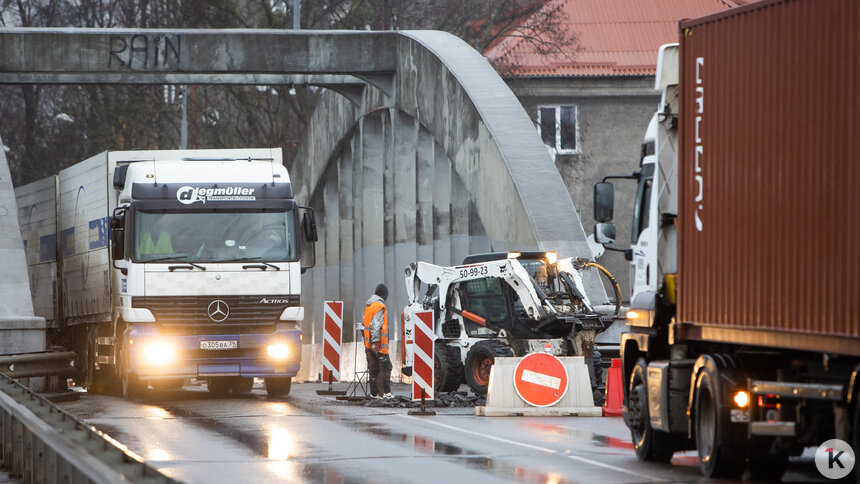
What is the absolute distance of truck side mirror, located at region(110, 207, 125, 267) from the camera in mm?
21141

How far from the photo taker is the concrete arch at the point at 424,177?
24.2 meters

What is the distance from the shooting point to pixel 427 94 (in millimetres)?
27703

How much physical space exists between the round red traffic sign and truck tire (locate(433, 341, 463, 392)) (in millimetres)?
4171

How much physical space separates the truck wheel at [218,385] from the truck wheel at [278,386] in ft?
5.84

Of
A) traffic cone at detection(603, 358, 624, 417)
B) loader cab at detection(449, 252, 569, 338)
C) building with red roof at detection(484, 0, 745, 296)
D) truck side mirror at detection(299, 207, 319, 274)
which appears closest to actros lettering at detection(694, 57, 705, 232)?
traffic cone at detection(603, 358, 624, 417)

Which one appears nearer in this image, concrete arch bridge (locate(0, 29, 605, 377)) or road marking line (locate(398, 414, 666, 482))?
road marking line (locate(398, 414, 666, 482))

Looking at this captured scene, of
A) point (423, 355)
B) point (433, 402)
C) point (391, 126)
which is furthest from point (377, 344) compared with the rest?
point (391, 126)

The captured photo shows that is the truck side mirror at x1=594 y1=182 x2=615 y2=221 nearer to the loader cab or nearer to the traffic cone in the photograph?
the traffic cone

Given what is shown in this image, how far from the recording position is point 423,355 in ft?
63.9

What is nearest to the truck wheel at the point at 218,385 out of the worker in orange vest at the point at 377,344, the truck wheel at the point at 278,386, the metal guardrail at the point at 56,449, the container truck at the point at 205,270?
the truck wheel at the point at 278,386

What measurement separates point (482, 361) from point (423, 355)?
105 inches

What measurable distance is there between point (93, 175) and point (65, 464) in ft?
51.2

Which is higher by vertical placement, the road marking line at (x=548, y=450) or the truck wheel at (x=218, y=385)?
the truck wheel at (x=218, y=385)

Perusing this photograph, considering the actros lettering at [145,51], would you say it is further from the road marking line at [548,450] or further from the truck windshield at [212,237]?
the road marking line at [548,450]
